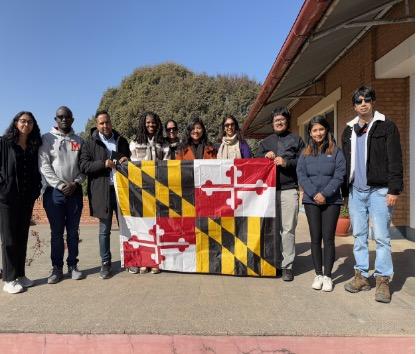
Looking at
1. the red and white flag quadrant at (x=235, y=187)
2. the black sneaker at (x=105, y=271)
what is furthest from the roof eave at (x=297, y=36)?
the black sneaker at (x=105, y=271)

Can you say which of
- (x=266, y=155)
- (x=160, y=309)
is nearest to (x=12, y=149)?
(x=160, y=309)

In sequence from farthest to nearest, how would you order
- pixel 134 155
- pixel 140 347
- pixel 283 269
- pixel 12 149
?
pixel 134 155
pixel 283 269
pixel 12 149
pixel 140 347

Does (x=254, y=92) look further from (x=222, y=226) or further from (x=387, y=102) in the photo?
(x=222, y=226)

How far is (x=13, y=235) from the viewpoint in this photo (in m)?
4.23

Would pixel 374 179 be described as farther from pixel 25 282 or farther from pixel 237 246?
pixel 25 282

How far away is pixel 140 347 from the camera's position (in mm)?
3002

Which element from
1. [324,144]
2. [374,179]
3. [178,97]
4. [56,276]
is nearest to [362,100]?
[324,144]

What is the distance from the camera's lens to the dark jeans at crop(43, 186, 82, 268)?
4.51m

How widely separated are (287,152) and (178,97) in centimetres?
2093

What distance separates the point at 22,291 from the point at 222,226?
2.42m

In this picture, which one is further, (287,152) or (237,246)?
(237,246)

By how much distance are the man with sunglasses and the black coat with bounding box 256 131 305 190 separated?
0.64m

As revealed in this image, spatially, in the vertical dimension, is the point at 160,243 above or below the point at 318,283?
above

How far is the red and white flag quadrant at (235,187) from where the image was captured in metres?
4.57
